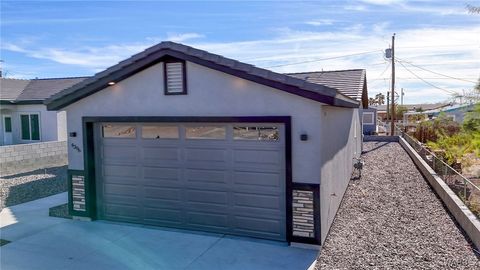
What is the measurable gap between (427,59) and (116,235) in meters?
39.7

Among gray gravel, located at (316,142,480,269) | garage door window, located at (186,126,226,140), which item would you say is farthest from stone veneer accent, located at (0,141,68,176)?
gray gravel, located at (316,142,480,269)

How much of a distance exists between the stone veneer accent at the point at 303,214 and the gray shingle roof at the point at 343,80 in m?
3.98

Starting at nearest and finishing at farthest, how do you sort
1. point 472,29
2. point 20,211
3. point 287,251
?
point 287,251
point 20,211
point 472,29

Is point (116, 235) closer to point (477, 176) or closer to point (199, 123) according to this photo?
point (199, 123)

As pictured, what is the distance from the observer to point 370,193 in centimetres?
1080

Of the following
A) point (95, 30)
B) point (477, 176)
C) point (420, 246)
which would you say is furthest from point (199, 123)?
point (477, 176)

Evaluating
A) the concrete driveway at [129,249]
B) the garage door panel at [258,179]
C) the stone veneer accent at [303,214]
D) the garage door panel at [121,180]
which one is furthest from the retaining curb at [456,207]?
the garage door panel at [121,180]

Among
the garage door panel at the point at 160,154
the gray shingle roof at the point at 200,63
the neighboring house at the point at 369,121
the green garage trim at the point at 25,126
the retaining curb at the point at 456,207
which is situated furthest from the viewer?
the neighboring house at the point at 369,121

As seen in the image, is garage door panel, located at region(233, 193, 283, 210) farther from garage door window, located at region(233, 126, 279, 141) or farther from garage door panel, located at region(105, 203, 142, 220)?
garage door panel, located at region(105, 203, 142, 220)

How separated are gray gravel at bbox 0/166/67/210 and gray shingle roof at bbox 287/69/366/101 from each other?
8.75 meters

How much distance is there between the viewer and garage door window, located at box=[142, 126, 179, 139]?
8.07 metres

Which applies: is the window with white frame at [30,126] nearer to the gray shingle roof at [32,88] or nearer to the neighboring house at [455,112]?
the gray shingle roof at [32,88]

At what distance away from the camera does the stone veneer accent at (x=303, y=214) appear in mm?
6809

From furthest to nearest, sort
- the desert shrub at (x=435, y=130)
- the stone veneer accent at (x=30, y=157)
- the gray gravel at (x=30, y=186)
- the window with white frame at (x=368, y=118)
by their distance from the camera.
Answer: the window with white frame at (x=368, y=118) < the desert shrub at (x=435, y=130) < the stone veneer accent at (x=30, y=157) < the gray gravel at (x=30, y=186)
